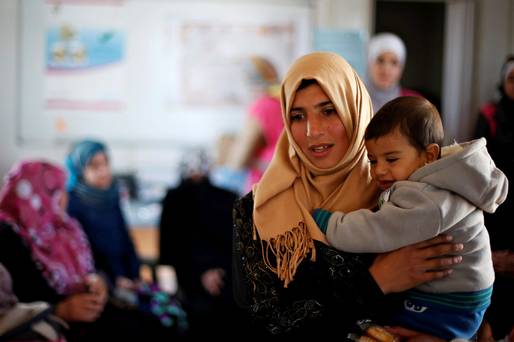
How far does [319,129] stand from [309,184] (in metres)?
0.16

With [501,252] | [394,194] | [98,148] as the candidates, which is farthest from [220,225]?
[394,194]

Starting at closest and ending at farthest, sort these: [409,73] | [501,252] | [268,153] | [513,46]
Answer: [501,252]
[268,153]
[513,46]
[409,73]

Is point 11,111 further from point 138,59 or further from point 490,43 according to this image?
point 490,43

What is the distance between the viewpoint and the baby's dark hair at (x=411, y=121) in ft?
4.44

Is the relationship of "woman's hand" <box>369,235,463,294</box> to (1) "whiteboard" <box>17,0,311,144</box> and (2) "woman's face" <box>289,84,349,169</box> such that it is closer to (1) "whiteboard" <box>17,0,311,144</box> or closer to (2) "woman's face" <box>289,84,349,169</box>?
(2) "woman's face" <box>289,84,349,169</box>

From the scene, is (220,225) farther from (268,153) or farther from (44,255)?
(44,255)

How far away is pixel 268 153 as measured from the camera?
11.0 ft

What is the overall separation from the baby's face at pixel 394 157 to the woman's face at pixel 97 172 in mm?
2366

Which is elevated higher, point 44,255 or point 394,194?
point 394,194

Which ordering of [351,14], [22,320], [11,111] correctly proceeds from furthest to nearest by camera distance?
[11,111], [351,14], [22,320]

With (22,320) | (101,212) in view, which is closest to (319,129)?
(22,320)

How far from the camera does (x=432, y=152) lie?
1384 mm

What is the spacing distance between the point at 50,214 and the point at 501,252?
181 centimetres

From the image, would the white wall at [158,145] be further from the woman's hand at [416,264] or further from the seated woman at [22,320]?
the woman's hand at [416,264]
